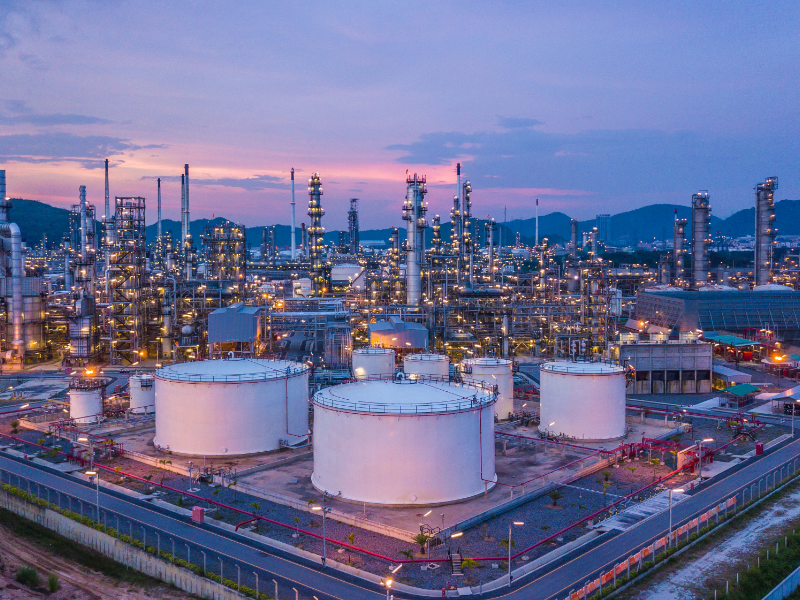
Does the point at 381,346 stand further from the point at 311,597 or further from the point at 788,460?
the point at 311,597

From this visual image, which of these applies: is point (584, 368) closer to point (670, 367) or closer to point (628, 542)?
point (670, 367)

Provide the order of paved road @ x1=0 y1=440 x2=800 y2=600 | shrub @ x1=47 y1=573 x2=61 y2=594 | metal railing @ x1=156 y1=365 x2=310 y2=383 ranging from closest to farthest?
paved road @ x1=0 y1=440 x2=800 y2=600
shrub @ x1=47 y1=573 x2=61 y2=594
metal railing @ x1=156 y1=365 x2=310 y2=383

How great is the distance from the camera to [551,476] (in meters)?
28.6

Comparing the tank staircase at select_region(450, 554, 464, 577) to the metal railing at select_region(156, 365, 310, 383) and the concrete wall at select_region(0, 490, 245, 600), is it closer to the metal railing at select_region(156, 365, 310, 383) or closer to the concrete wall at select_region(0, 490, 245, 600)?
the concrete wall at select_region(0, 490, 245, 600)

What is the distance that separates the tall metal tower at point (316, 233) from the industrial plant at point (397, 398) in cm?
27

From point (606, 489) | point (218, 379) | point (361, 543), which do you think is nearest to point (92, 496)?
point (218, 379)

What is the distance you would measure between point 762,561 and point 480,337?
41142mm

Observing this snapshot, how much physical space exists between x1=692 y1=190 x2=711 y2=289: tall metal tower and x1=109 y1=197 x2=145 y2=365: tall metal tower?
6319 cm

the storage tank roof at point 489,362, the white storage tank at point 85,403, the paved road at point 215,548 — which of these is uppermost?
the storage tank roof at point 489,362

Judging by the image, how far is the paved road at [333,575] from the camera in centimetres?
1895

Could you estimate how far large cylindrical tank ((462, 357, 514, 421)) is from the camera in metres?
39.9

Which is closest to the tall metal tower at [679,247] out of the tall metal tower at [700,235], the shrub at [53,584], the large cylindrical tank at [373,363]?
the tall metal tower at [700,235]

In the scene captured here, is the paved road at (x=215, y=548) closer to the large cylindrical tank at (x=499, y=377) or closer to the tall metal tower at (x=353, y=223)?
the large cylindrical tank at (x=499, y=377)

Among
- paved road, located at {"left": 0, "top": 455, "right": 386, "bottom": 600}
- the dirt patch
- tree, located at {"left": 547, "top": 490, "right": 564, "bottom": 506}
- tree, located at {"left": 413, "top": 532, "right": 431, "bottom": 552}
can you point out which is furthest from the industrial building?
the dirt patch
